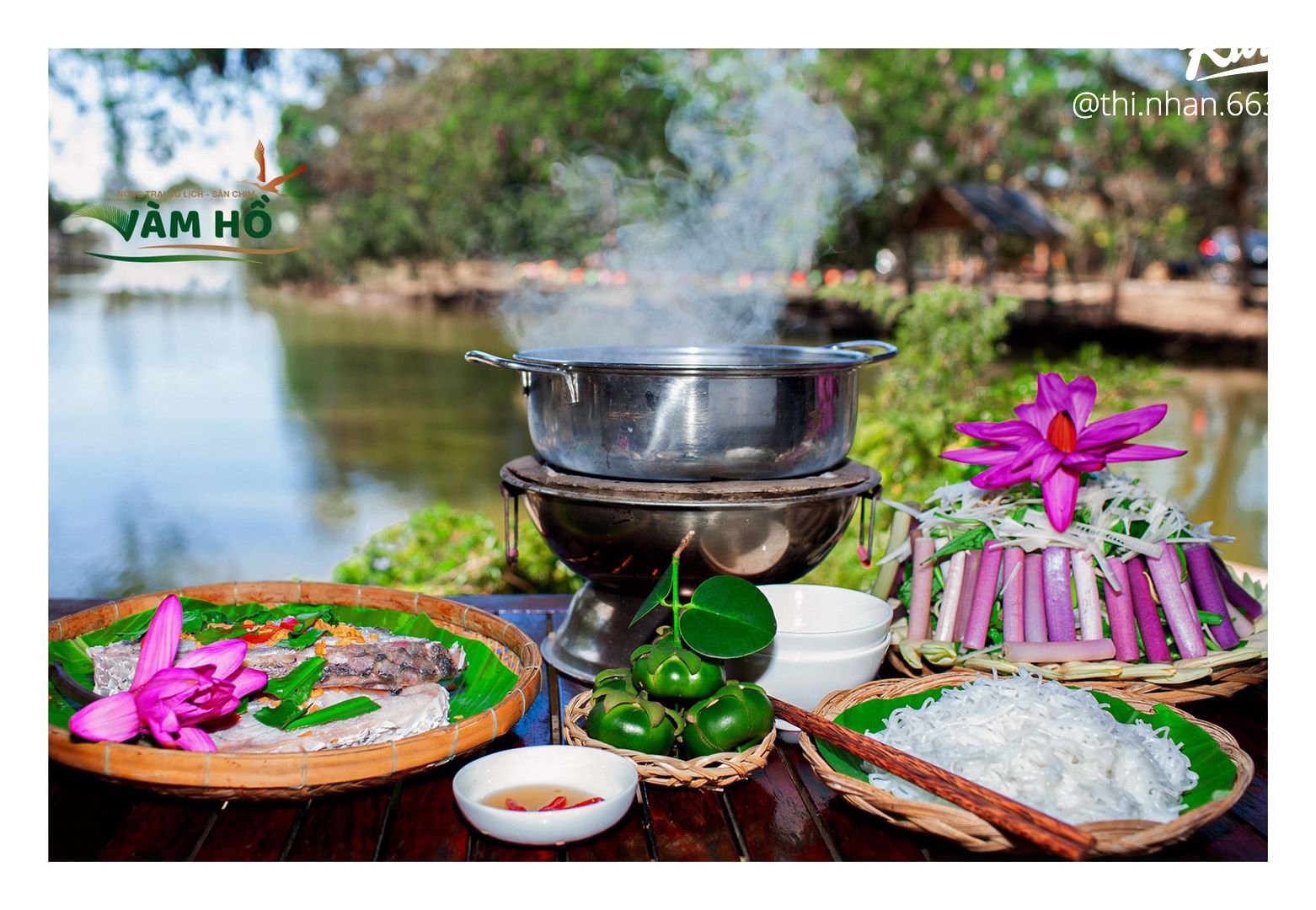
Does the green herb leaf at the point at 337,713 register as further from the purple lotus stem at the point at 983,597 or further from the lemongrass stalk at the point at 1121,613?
the lemongrass stalk at the point at 1121,613

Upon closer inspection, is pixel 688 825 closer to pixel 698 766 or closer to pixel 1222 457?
pixel 698 766

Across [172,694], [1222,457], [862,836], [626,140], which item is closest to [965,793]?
[862,836]

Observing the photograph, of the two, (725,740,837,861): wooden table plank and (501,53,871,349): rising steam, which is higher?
(501,53,871,349): rising steam

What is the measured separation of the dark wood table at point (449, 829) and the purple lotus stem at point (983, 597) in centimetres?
52

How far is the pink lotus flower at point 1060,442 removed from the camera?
2098 mm

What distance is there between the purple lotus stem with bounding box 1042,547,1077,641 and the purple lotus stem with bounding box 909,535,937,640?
0.75ft

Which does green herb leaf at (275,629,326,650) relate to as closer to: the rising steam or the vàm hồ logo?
the vàm hồ logo

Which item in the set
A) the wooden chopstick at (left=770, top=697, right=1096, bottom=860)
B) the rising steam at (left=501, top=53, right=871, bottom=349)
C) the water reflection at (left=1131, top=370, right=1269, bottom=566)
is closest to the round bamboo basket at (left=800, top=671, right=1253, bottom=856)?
the wooden chopstick at (left=770, top=697, right=1096, bottom=860)

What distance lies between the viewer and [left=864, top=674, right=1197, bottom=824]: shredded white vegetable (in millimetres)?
1513

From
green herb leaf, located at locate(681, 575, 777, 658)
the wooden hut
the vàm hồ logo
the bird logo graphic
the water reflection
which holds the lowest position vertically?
the water reflection

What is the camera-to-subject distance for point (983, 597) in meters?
2.11

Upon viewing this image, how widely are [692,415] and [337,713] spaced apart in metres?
0.82

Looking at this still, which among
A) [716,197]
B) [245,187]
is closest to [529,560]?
[245,187]

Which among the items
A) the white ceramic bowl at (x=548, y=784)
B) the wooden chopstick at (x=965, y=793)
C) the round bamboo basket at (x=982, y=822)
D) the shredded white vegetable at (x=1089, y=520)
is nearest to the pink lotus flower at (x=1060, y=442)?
the shredded white vegetable at (x=1089, y=520)
